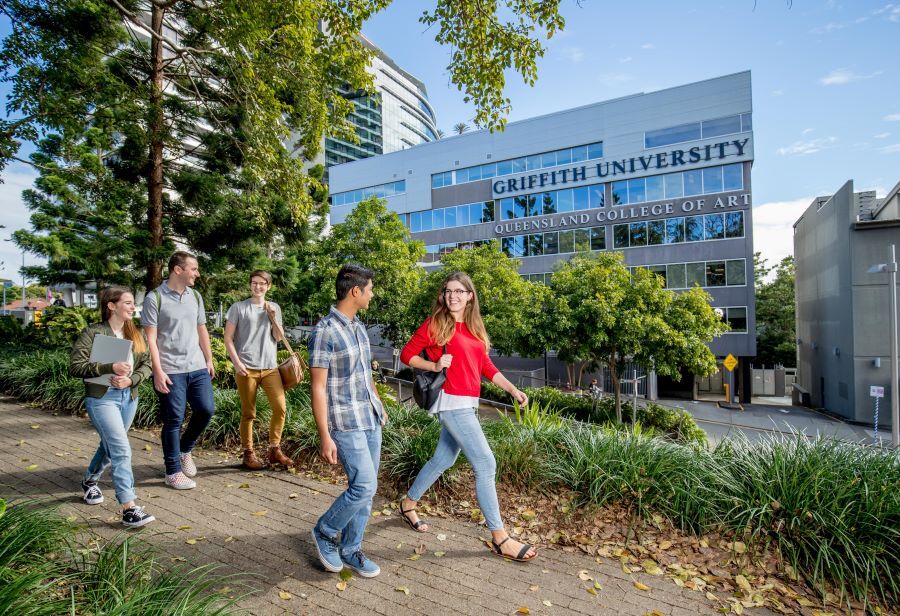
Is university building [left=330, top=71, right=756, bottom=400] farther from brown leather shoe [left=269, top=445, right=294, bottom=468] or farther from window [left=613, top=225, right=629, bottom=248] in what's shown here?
brown leather shoe [left=269, top=445, right=294, bottom=468]

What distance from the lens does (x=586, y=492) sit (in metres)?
3.96

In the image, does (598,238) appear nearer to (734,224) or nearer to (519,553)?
(734,224)

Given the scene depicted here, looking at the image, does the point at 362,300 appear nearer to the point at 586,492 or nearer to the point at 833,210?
the point at 586,492

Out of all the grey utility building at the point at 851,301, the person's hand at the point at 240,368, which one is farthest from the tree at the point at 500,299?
the grey utility building at the point at 851,301

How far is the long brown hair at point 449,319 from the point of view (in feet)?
10.7

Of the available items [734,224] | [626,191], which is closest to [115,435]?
[734,224]

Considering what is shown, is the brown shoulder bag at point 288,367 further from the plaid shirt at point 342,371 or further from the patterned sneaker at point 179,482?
the plaid shirt at point 342,371

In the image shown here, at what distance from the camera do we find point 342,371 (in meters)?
2.80

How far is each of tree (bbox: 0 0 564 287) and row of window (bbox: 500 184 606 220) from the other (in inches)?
999

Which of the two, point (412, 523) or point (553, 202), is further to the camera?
point (553, 202)

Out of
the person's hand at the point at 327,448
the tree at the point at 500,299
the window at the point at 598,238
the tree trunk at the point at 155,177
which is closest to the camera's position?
the person's hand at the point at 327,448

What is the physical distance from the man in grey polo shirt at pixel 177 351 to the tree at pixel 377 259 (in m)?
19.1

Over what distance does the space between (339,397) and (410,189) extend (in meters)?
38.6

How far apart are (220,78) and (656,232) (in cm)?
2732
